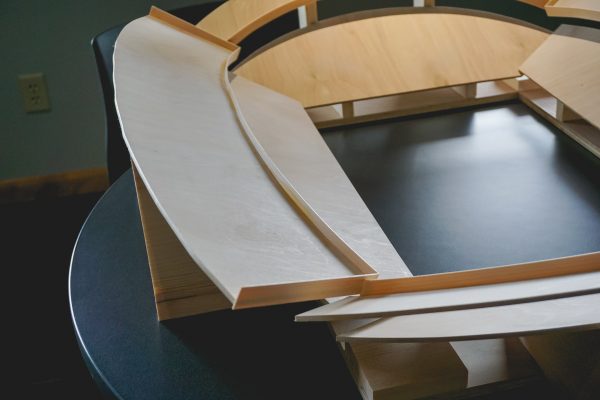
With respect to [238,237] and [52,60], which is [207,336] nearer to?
[238,237]

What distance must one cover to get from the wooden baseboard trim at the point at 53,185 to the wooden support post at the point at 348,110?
1.98m

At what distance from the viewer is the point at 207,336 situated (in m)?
0.93

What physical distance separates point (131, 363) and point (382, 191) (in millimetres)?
674

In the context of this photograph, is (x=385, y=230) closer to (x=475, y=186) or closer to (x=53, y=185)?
(x=475, y=186)

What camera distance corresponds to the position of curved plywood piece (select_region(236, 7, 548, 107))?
1.70 metres

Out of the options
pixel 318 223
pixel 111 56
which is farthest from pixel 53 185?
pixel 318 223

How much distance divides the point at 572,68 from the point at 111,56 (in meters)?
1.14

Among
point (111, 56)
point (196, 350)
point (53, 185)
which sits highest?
point (111, 56)

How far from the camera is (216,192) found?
84 centimetres

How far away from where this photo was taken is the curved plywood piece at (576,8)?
1.48m

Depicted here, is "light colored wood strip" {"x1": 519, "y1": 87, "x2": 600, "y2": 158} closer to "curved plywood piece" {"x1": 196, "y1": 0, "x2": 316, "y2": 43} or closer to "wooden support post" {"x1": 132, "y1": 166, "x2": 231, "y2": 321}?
"curved plywood piece" {"x1": 196, "y1": 0, "x2": 316, "y2": 43}


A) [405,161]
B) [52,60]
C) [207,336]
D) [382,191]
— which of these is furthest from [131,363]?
[52,60]

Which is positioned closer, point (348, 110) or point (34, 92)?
point (348, 110)

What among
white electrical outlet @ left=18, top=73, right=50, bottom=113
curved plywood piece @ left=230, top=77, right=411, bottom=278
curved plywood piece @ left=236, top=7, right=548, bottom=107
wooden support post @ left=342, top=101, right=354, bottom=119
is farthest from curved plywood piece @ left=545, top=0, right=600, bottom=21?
white electrical outlet @ left=18, top=73, right=50, bottom=113
